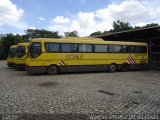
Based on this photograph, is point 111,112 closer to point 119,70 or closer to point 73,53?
point 73,53

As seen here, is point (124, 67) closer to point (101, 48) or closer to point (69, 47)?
point (101, 48)

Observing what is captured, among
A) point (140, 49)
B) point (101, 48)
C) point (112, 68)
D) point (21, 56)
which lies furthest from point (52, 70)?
point (140, 49)

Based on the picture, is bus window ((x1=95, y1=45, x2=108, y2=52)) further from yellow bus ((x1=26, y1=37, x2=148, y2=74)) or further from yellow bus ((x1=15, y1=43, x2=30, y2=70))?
yellow bus ((x1=15, y1=43, x2=30, y2=70))

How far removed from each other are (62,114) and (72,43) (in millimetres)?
11623

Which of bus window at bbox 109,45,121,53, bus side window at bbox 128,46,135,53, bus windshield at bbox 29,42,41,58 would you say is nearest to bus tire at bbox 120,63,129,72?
bus side window at bbox 128,46,135,53

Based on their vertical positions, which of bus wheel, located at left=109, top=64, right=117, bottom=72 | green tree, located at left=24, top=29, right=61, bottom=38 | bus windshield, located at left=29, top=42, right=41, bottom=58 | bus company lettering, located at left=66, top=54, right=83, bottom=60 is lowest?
bus wheel, located at left=109, top=64, right=117, bottom=72

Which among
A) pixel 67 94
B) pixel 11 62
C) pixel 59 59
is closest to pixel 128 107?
pixel 67 94

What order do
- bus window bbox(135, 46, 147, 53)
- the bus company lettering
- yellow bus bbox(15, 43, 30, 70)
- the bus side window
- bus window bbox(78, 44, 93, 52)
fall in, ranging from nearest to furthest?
the bus company lettering, bus window bbox(78, 44, 93, 52), yellow bus bbox(15, 43, 30, 70), the bus side window, bus window bbox(135, 46, 147, 53)

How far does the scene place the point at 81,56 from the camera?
718 inches

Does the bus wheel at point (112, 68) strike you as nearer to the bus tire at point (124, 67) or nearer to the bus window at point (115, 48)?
the bus tire at point (124, 67)

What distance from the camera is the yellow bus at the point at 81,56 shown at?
16578mm

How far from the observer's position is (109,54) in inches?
772

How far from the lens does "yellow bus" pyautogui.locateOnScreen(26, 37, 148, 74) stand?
1658 centimetres

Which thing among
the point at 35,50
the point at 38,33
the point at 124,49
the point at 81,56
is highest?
the point at 38,33
